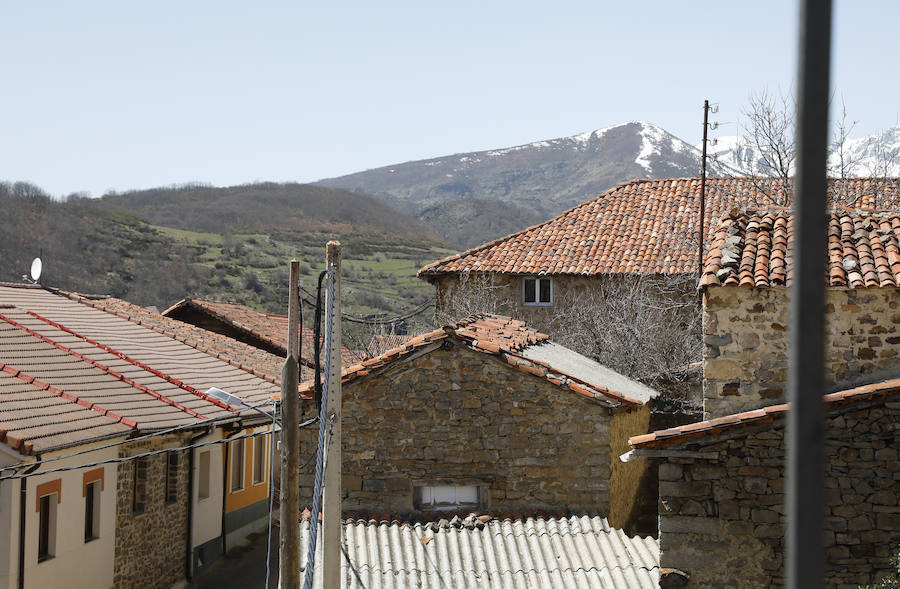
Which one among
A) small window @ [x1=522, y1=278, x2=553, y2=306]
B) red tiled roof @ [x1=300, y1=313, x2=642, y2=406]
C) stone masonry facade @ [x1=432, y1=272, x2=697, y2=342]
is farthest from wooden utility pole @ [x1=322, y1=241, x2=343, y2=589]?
small window @ [x1=522, y1=278, x2=553, y2=306]

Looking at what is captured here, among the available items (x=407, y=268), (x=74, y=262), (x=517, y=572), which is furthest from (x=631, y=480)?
(x=407, y=268)

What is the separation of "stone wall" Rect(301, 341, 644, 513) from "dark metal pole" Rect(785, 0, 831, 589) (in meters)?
10.7

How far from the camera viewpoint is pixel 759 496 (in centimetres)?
1012

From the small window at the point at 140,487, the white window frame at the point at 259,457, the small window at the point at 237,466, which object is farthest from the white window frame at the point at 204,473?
the white window frame at the point at 259,457

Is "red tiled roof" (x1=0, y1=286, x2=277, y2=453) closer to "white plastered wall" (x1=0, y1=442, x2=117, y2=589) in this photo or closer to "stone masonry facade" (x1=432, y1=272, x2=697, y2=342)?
"white plastered wall" (x1=0, y1=442, x2=117, y2=589)

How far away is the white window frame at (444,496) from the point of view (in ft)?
44.6

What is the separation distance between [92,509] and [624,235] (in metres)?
18.2

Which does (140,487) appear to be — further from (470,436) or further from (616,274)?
(616,274)

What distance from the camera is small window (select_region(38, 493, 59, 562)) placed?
13211mm

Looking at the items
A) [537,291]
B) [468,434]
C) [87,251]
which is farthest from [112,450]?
[87,251]

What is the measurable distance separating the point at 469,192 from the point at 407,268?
126 m

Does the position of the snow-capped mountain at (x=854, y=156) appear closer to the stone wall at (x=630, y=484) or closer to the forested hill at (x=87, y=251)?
the stone wall at (x=630, y=484)

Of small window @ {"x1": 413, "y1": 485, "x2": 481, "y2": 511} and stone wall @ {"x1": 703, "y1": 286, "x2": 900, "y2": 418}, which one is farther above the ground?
stone wall @ {"x1": 703, "y1": 286, "x2": 900, "y2": 418}

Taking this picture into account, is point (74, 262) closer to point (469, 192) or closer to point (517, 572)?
point (517, 572)
